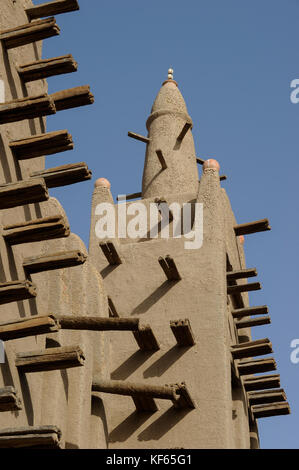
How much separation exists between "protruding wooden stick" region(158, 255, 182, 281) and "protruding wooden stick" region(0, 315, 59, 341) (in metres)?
6.14

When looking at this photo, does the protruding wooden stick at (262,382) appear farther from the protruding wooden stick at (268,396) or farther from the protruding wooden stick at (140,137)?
the protruding wooden stick at (140,137)

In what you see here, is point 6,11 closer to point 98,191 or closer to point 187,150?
point 98,191

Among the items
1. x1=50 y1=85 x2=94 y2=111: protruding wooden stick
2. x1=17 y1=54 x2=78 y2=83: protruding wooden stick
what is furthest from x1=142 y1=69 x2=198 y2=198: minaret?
x1=50 y1=85 x2=94 y2=111: protruding wooden stick

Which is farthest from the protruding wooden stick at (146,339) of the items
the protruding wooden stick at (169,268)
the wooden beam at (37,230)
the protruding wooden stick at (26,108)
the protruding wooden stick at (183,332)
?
the protruding wooden stick at (26,108)

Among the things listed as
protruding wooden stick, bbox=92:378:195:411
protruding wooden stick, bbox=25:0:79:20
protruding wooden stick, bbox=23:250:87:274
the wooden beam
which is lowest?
protruding wooden stick, bbox=92:378:195:411

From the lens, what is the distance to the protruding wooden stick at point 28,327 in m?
7.23

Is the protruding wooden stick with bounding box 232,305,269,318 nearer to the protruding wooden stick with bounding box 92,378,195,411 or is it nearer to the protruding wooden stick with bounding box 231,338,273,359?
the protruding wooden stick with bounding box 231,338,273,359

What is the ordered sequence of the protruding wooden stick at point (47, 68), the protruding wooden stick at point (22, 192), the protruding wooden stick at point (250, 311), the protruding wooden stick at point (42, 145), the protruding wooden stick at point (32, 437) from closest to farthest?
the protruding wooden stick at point (32, 437), the protruding wooden stick at point (22, 192), the protruding wooden stick at point (42, 145), the protruding wooden stick at point (47, 68), the protruding wooden stick at point (250, 311)

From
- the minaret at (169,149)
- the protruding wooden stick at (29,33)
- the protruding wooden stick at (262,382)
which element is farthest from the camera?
the minaret at (169,149)

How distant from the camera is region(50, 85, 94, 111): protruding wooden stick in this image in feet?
27.5

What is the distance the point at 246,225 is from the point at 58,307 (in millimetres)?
7492

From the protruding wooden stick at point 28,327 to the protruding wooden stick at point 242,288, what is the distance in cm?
766

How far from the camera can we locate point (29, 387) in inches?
334

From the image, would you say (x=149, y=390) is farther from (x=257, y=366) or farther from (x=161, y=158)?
(x=161, y=158)
